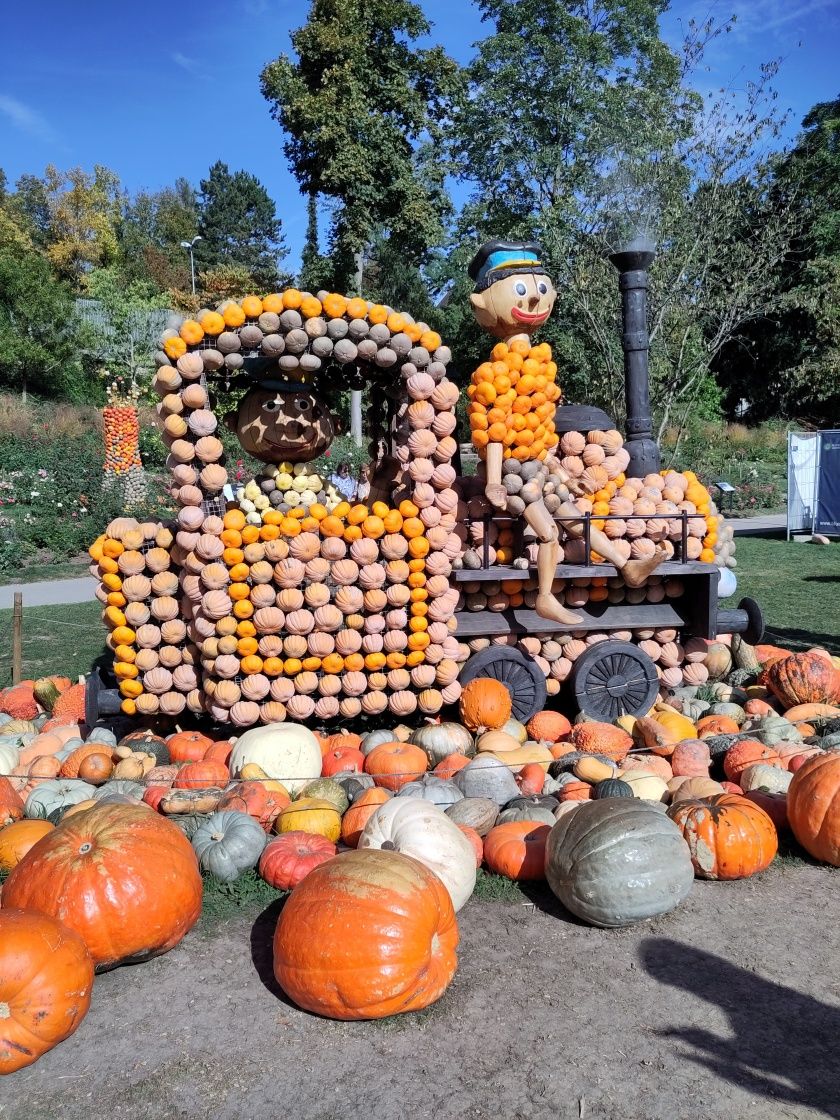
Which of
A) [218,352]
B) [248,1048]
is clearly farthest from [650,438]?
[248,1048]

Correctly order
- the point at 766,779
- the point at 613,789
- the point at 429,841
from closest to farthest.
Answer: the point at 429,841, the point at 613,789, the point at 766,779

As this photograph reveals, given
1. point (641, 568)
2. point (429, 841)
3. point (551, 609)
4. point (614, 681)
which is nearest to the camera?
point (429, 841)

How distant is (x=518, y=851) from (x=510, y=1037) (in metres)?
1.25

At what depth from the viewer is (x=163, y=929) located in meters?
3.74

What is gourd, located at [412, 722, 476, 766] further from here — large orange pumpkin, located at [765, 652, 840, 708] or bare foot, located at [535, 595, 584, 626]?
large orange pumpkin, located at [765, 652, 840, 708]

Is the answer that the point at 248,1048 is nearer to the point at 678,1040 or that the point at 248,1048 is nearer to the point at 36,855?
the point at 36,855

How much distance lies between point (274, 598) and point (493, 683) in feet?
5.23

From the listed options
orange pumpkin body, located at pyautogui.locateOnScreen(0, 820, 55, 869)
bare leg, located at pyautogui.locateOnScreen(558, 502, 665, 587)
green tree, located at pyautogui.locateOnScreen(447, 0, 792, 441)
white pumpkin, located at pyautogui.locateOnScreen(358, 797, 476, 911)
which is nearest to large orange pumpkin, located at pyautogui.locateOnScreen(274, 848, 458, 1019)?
white pumpkin, located at pyautogui.locateOnScreen(358, 797, 476, 911)

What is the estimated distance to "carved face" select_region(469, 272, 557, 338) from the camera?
6277 millimetres

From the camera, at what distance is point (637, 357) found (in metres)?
7.11

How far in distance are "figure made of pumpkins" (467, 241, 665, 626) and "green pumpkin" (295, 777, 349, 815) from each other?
1.99 m

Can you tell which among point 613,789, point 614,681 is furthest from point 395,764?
point 614,681

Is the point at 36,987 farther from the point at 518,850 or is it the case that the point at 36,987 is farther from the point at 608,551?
the point at 608,551

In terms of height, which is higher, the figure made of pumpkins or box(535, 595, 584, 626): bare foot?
the figure made of pumpkins
